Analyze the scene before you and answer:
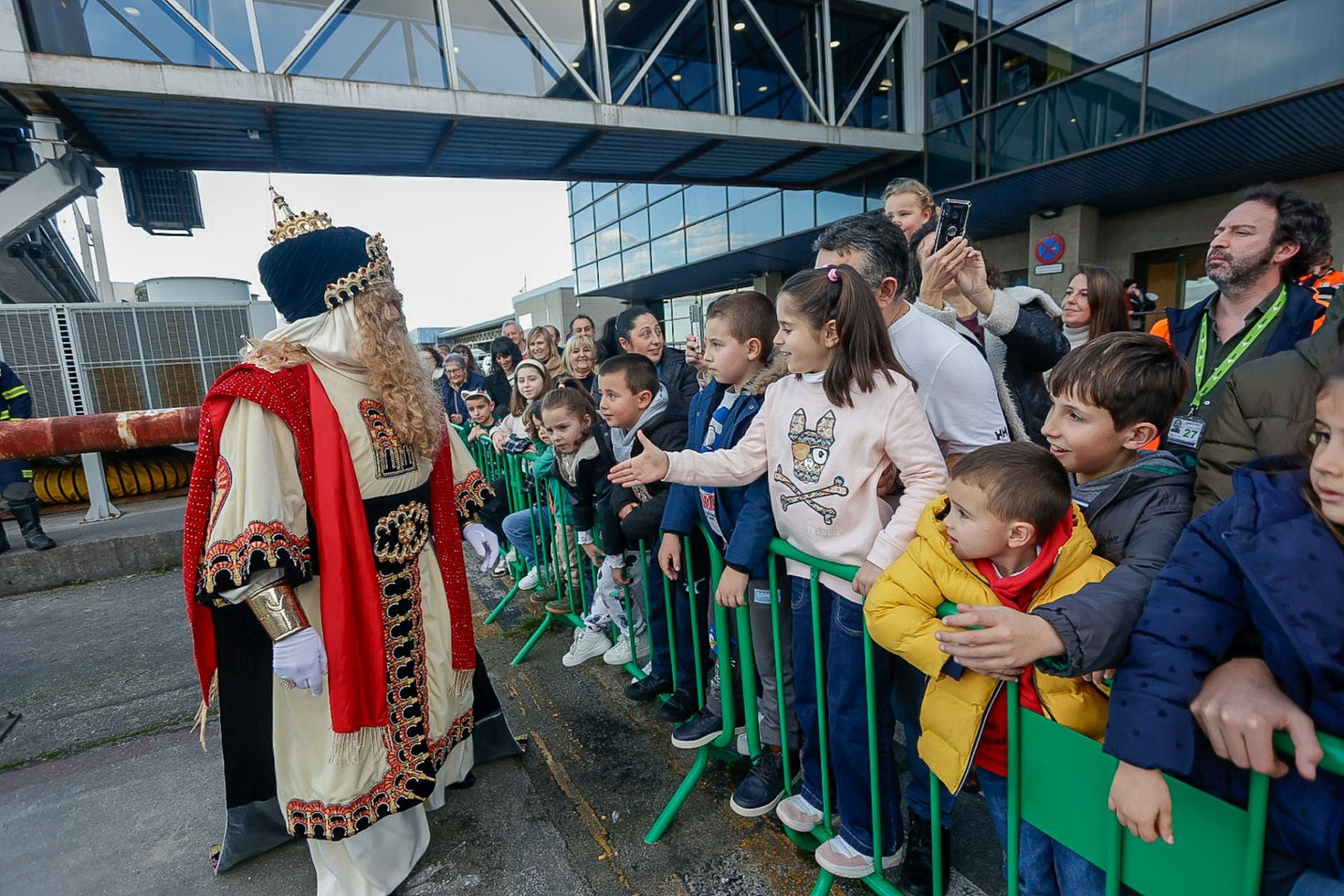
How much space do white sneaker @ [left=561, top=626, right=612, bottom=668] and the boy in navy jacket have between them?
106 cm

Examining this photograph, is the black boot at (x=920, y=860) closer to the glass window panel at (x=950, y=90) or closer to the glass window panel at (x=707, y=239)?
the glass window panel at (x=950, y=90)

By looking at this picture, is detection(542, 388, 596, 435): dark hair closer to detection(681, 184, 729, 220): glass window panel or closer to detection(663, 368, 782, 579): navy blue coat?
detection(663, 368, 782, 579): navy blue coat

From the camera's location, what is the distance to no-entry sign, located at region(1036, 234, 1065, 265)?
10445 mm

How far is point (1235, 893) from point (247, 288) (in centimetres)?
1492

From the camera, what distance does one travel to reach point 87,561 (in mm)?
5492

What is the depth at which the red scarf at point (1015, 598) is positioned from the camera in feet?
4.46

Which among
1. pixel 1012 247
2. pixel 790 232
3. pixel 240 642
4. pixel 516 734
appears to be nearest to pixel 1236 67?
pixel 1012 247

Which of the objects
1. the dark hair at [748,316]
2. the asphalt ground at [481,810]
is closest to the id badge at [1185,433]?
the dark hair at [748,316]

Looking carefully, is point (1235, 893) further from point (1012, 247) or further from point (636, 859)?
point (1012, 247)

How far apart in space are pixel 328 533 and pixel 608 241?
71.2ft

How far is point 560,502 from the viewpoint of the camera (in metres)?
3.92

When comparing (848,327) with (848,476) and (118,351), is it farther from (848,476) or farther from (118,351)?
(118,351)

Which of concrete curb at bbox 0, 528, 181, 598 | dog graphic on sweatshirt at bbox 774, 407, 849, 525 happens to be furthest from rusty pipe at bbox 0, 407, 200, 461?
dog graphic on sweatshirt at bbox 774, 407, 849, 525

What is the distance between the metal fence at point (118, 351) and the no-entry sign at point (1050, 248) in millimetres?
12303
